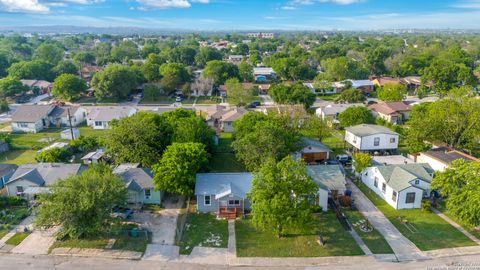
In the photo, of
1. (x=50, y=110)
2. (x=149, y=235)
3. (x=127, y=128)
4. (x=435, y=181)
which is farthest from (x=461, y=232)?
(x=50, y=110)

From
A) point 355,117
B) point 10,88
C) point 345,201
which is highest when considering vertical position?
point 10,88

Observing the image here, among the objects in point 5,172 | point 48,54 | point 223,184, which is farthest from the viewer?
point 48,54

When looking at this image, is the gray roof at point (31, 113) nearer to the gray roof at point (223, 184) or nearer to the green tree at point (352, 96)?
the gray roof at point (223, 184)

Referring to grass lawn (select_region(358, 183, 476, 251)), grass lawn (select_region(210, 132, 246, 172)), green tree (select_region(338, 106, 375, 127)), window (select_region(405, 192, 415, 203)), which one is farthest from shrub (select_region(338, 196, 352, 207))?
green tree (select_region(338, 106, 375, 127))

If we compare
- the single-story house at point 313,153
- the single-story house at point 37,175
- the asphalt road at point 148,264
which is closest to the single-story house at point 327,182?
the single-story house at point 313,153

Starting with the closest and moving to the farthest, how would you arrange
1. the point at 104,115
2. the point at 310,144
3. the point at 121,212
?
the point at 121,212 < the point at 310,144 < the point at 104,115

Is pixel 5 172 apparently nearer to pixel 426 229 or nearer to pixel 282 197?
pixel 282 197

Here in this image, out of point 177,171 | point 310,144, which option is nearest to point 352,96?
point 310,144

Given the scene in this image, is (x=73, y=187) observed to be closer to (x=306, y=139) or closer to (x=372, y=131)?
(x=306, y=139)
